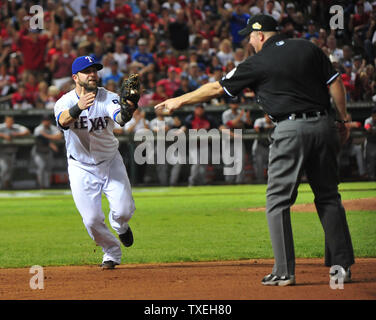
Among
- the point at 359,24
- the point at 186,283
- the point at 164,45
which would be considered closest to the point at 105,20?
the point at 164,45

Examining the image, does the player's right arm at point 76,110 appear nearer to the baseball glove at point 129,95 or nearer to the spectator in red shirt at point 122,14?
the baseball glove at point 129,95

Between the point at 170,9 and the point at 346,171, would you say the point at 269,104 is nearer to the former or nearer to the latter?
the point at 346,171

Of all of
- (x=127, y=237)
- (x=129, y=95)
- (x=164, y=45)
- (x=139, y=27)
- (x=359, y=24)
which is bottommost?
(x=127, y=237)

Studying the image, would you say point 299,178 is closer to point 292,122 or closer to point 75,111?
point 292,122

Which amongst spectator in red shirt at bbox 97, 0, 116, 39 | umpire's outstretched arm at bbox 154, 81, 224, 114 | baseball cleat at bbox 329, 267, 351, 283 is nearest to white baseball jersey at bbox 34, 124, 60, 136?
spectator in red shirt at bbox 97, 0, 116, 39

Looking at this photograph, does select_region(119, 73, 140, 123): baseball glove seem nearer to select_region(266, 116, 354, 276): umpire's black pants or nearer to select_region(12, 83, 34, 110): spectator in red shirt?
select_region(266, 116, 354, 276): umpire's black pants

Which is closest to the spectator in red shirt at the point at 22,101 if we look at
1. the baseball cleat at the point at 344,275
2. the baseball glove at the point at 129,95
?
the baseball glove at the point at 129,95
